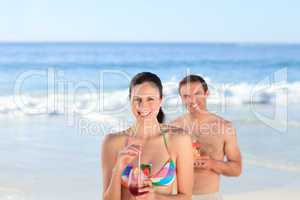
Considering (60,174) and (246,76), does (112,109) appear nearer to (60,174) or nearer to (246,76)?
(60,174)

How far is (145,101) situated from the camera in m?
2.09

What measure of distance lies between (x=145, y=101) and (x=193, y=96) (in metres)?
0.50

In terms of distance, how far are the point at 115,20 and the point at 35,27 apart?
83.7 inches

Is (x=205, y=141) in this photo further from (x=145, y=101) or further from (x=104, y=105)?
(x=104, y=105)

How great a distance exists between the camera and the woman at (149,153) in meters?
2.07

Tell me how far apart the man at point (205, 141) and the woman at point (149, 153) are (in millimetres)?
396

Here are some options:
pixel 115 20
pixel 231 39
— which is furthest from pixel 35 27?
pixel 231 39

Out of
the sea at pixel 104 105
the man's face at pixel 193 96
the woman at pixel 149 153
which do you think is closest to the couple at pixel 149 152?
the woman at pixel 149 153

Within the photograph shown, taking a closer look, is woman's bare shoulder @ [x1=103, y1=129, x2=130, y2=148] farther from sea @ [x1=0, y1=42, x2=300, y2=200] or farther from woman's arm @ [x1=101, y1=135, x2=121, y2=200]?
sea @ [x1=0, y1=42, x2=300, y2=200]

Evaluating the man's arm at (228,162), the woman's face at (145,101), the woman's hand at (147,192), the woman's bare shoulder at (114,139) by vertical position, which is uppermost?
the woman's face at (145,101)

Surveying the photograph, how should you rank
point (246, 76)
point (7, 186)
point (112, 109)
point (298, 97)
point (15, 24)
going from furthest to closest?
point (15, 24)
point (246, 76)
point (298, 97)
point (112, 109)
point (7, 186)

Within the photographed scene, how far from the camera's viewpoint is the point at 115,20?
17.2 meters

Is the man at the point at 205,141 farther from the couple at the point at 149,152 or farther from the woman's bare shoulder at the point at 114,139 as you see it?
the woman's bare shoulder at the point at 114,139

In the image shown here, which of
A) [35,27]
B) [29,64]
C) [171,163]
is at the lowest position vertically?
[171,163]
